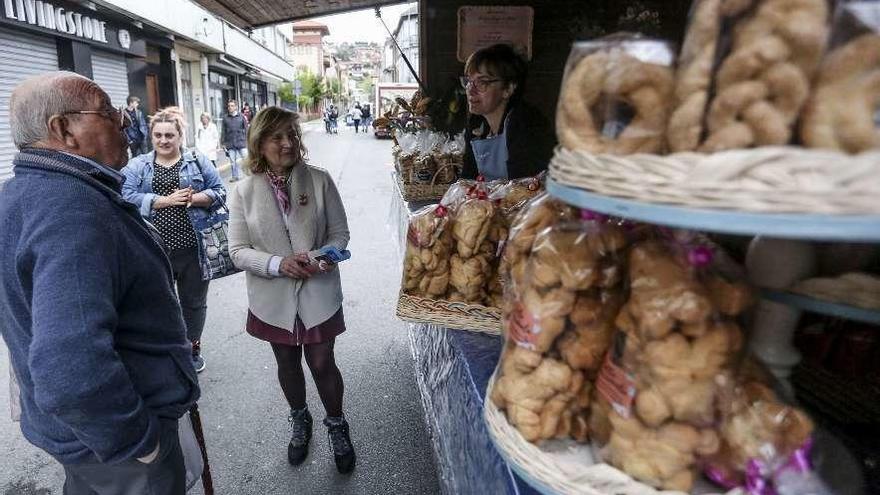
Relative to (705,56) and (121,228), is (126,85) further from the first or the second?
(705,56)

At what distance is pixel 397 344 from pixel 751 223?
3952 mm

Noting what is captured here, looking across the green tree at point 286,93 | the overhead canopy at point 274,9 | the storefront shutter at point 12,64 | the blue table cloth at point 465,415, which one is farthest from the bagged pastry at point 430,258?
the green tree at point 286,93

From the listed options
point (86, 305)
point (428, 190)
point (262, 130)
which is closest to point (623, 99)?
point (86, 305)

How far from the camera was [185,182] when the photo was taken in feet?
11.4

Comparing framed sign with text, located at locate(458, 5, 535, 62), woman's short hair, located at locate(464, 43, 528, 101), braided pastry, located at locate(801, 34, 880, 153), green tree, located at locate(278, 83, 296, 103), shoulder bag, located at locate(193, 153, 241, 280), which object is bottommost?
shoulder bag, located at locate(193, 153, 241, 280)

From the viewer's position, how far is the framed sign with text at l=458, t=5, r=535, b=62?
184 inches

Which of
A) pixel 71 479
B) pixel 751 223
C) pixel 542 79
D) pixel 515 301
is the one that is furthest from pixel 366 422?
pixel 542 79

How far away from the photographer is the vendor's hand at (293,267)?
254cm

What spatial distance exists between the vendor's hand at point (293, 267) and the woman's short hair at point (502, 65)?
1.29m

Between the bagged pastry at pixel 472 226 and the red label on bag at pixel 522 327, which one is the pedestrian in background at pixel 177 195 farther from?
the red label on bag at pixel 522 327

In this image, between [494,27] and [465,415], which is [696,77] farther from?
[494,27]

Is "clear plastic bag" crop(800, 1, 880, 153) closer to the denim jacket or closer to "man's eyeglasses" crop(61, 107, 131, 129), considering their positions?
"man's eyeglasses" crop(61, 107, 131, 129)

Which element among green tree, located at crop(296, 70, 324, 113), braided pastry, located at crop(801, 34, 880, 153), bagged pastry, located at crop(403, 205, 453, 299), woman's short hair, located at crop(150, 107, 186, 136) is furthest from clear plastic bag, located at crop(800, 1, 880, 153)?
green tree, located at crop(296, 70, 324, 113)

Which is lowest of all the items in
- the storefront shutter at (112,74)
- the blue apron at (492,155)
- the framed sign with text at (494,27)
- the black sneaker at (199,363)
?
the black sneaker at (199,363)
